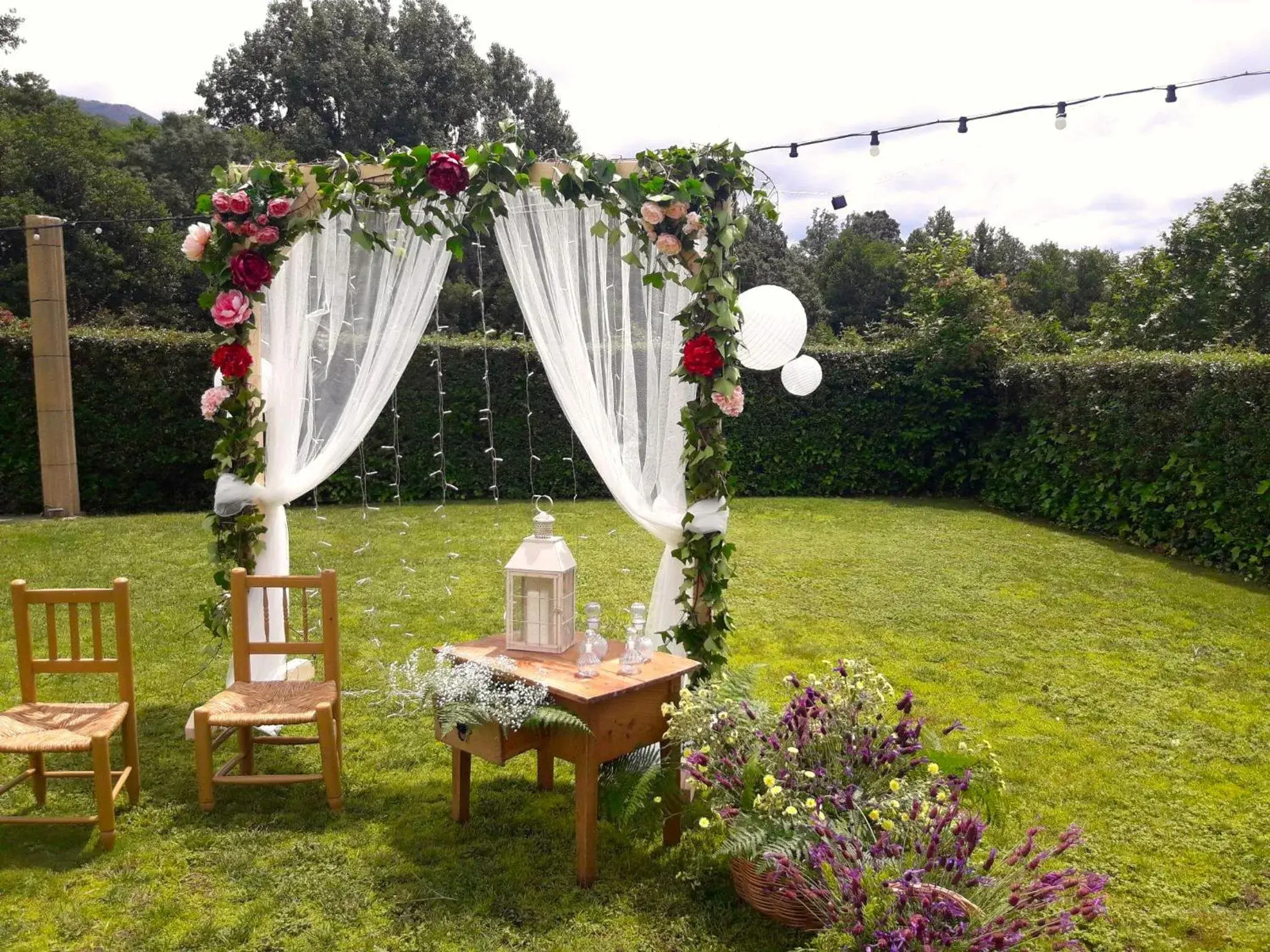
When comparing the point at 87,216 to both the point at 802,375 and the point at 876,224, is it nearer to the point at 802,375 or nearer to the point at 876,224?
the point at 802,375

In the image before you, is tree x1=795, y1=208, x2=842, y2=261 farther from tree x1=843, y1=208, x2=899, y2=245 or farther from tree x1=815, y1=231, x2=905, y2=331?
tree x1=815, y1=231, x2=905, y2=331

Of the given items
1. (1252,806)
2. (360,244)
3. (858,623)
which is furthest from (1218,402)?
(360,244)

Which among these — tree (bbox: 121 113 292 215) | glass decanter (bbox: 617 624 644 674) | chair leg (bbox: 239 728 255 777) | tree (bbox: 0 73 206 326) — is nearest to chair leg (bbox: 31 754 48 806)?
chair leg (bbox: 239 728 255 777)

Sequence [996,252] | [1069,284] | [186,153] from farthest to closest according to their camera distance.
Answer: [996,252] < [1069,284] < [186,153]

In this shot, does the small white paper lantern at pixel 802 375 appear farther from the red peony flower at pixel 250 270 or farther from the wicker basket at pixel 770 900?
the wicker basket at pixel 770 900

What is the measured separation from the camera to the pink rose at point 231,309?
3.64 m

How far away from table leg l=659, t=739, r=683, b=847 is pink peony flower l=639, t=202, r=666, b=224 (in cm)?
180

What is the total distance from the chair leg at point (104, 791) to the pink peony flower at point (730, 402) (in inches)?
89.3

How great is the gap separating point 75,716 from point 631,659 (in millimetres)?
1854

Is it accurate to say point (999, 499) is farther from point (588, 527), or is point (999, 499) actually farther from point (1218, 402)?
point (588, 527)

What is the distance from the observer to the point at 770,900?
8.16 ft

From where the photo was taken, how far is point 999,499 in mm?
9516

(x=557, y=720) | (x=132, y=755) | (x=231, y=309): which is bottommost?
(x=132, y=755)

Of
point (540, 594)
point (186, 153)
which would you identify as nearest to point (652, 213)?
point (540, 594)
